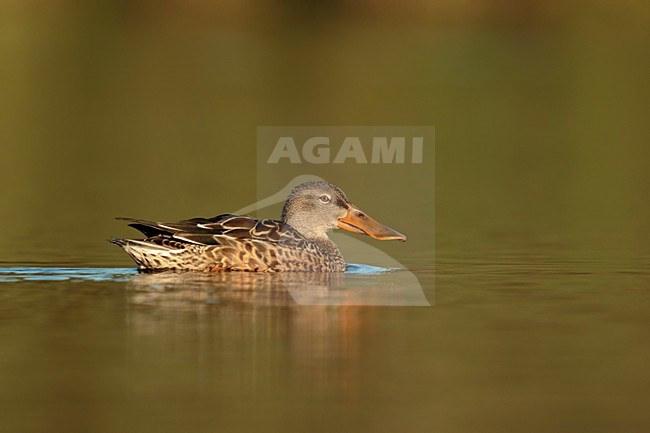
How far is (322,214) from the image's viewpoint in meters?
12.8

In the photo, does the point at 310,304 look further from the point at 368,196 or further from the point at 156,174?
the point at 156,174

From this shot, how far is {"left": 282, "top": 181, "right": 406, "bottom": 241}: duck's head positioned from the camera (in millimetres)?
12758

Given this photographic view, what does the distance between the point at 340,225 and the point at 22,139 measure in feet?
33.6

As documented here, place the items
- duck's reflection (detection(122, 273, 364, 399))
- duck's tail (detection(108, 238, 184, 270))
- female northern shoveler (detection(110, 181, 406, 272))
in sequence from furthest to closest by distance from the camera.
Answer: female northern shoveler (detection(110, 181, 406, 272)) → duck's tail (detection(108, 238, 184, 270)) → duck's reflection (detection(122, 273, 364, 399))

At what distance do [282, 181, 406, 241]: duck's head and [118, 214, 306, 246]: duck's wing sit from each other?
480 mm

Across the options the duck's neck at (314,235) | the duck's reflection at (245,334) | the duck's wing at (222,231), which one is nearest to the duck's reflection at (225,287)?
the duck's reflection at (245,334)

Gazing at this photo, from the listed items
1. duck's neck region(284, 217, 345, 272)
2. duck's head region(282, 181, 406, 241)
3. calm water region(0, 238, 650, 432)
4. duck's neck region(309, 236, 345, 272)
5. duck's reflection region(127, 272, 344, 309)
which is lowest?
→ calm water region(0, 238, 650, 432)

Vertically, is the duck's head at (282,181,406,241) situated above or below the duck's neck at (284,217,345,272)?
above

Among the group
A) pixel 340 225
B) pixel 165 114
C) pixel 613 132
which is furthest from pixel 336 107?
pixel 340 225

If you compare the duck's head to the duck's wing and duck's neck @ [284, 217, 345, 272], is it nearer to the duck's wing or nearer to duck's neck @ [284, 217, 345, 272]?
duck's neck @ [284, 217, 345, 272]

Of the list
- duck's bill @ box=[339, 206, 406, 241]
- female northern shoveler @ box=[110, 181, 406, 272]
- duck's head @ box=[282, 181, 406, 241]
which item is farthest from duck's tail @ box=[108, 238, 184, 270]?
duck's bill @ box=[339, 206, 406, 241]

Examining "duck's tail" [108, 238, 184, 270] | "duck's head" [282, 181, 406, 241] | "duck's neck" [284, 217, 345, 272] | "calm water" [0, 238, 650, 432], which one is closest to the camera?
"calm water" [0, 238, 650, 432]

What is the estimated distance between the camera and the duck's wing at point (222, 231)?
1170cm

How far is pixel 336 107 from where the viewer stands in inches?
1031
